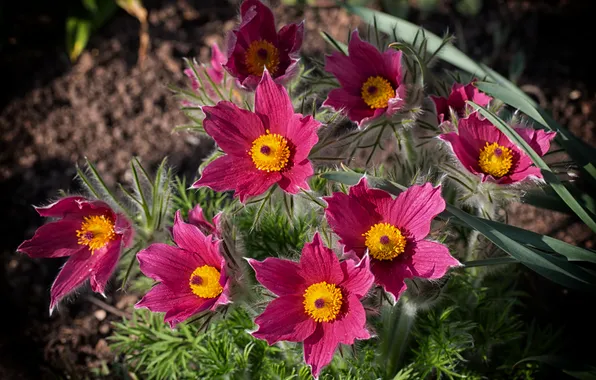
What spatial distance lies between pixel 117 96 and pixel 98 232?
1350 mm

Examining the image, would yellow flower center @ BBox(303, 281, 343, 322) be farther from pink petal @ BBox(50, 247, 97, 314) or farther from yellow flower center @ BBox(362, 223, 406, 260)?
pink petal @ BBox(50, 247, 97, 314)

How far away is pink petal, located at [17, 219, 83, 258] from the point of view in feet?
4.10

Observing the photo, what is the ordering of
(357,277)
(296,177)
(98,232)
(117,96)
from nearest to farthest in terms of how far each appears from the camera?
(357,277), (296,177), (98,232), (117,96)

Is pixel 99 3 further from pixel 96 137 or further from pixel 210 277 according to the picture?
pixel 210 277

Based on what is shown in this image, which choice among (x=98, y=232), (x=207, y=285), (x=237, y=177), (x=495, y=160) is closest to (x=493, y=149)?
(x=495, y=160)

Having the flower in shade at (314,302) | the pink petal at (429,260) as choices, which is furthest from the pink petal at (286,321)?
the pink petal at (429,260)

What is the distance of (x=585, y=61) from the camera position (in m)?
2.48

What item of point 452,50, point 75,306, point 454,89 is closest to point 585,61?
point 452,50

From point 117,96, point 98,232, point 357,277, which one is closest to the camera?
point 357,277

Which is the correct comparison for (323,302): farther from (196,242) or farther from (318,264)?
(196,242)

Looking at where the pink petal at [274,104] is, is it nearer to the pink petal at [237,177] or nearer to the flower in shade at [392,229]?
the pink petal at [237,177]

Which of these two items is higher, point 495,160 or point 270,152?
point 270,152

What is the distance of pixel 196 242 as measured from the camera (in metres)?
1.16

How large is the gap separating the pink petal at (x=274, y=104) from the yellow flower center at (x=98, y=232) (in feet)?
1.23
